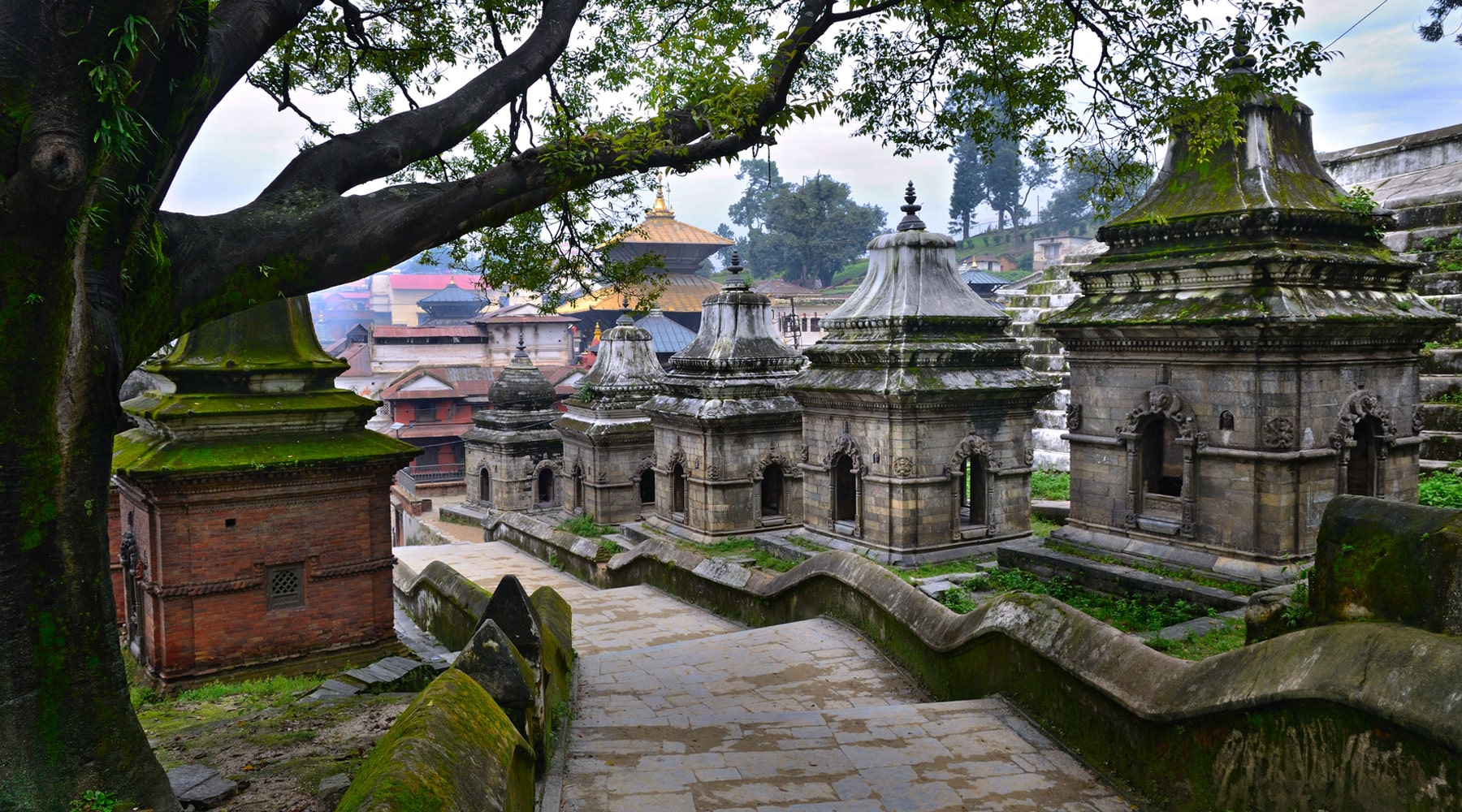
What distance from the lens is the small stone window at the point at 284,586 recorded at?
489 inches

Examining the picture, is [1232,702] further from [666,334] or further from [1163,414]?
[666,334]

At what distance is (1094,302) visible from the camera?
12133 mm

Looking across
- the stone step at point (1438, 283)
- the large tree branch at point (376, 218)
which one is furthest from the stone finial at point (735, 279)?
the large tree branch at point (376, 218)

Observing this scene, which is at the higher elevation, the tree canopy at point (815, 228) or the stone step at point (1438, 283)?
the tree canopy at point (815, 228)

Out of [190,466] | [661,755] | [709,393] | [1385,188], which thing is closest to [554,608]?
[661,755]

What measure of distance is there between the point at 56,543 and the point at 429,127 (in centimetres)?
336

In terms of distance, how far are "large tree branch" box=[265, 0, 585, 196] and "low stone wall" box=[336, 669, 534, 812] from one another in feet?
10.7

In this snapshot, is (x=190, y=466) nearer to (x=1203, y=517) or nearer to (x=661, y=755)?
(x=661, y=755)

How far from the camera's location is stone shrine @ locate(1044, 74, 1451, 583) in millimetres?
10438

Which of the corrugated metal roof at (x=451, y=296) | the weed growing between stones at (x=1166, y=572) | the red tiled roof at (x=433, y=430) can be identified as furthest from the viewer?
the corrugated metal roof at (x=451, y=296)

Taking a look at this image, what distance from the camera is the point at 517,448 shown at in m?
30.4

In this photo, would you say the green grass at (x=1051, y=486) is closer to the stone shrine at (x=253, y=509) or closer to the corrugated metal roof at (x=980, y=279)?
the stone shrine at (x=253, y=509)

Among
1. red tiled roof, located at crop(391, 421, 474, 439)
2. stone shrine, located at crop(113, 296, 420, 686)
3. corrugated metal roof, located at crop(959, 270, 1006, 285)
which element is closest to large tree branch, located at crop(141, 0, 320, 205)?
stone shrine, located at crop(113, 296, 420, 686)

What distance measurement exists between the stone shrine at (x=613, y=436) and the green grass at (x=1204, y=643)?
16594 mm
